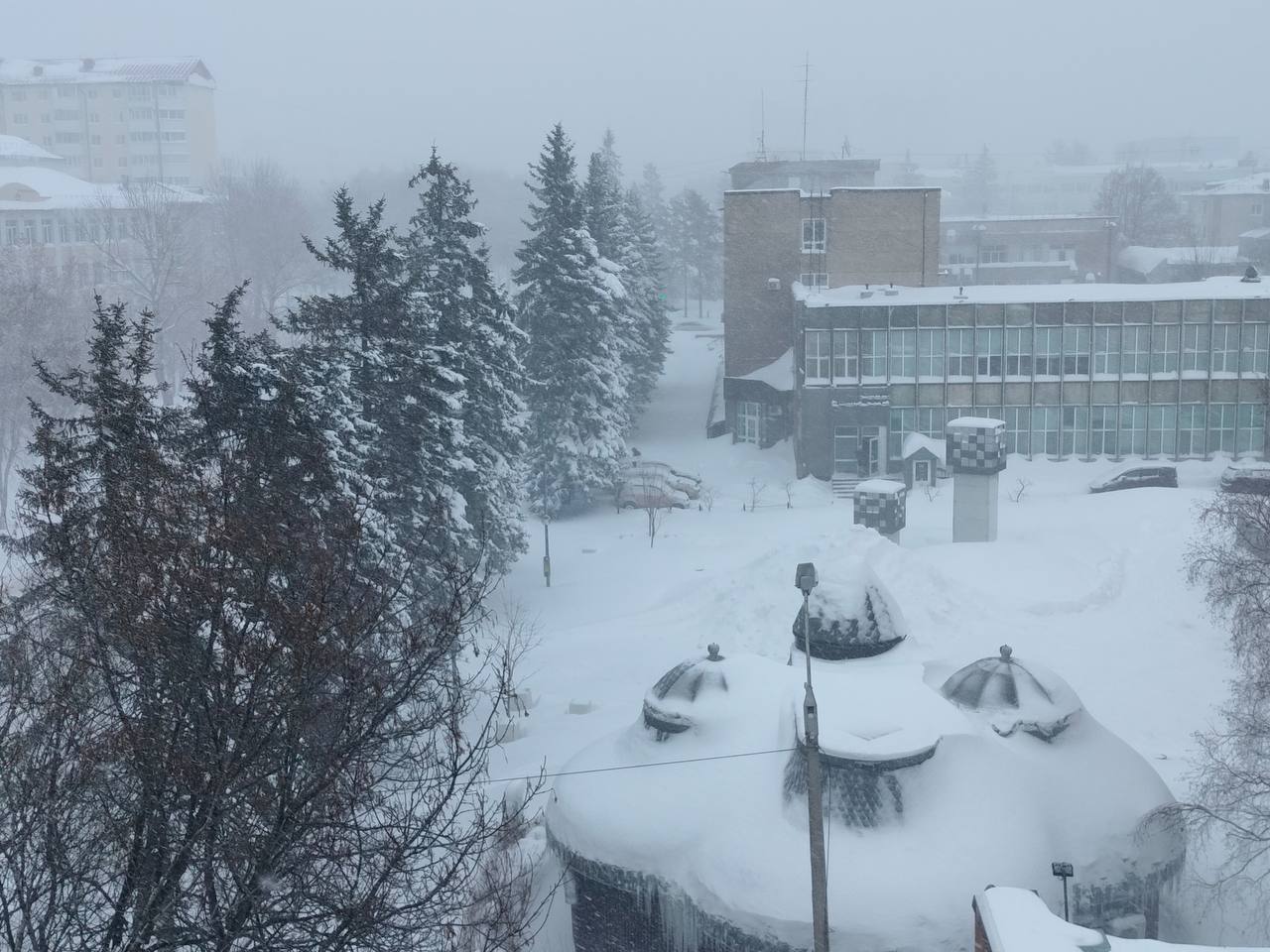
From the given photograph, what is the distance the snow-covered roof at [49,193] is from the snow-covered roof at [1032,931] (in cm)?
6975

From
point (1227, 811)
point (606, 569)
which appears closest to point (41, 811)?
point (1227, 811)

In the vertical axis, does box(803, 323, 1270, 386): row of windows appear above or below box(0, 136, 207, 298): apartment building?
below

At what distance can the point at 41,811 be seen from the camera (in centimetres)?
853

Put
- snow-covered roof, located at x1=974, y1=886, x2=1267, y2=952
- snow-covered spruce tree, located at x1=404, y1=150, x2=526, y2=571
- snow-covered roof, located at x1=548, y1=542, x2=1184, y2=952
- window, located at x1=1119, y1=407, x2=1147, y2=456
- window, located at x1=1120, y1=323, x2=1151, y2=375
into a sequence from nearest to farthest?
snow-covered roof, located at x1=974, y1=886, x2=1267, y2=952 → snow-covered roof, located at x1=548, y1=542, x2=1184, y2=952 → snow-covered spruce tree, located at x1=404, y1=150, x2=526, y2=571 → window, located at x1=1120, y1=323, x2=1151, y2=375 → window, located at x1=1119, y1=407, x2=1147, y2=456

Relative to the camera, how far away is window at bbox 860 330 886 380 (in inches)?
1679

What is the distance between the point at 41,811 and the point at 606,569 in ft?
82.5

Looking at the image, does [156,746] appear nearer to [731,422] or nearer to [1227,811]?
[1227,811]

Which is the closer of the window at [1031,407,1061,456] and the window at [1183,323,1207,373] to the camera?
the window at [1183,323,1207,373]

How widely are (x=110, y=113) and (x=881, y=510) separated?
322 feet

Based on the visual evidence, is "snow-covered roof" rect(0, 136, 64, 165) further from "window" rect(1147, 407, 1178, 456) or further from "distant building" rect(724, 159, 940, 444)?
"window" rect(1147, 407, 1178, 456)

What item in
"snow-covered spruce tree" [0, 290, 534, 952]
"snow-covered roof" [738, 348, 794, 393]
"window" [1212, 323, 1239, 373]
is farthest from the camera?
"snow-covered roof" [738, 348, 794, 393]

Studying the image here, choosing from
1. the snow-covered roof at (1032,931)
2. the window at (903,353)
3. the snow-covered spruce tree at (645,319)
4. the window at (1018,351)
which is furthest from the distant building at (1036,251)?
the snow-covered roof at (1032,931)

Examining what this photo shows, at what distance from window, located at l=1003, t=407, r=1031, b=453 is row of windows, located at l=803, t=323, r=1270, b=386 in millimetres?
1289

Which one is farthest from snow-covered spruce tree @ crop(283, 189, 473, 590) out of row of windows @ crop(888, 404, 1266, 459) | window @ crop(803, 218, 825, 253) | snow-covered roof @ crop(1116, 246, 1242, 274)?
snow-covered roof @ crop(1116, 246, 1242, 274)
